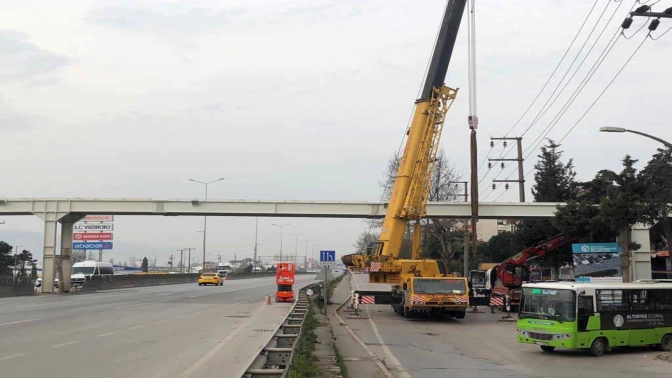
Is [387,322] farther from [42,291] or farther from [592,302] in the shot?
[42,291]

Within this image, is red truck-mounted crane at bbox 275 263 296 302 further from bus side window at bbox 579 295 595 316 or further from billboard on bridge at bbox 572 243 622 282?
bus side window at bbox 579 295 595 316

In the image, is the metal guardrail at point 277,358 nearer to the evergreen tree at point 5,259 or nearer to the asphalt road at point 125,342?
the asphalt road at point 125,342

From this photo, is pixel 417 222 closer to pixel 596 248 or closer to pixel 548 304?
pixel 596 248

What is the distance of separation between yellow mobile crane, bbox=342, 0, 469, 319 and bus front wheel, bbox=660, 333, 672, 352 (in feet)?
30.1

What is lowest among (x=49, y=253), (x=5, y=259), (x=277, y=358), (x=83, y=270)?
(x=277, y=358)

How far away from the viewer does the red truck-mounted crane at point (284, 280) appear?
121ft

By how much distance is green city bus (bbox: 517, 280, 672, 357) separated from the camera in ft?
56.2

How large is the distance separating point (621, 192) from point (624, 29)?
15660 millimetres

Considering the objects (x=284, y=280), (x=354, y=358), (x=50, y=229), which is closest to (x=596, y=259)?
(x=284, y=280)

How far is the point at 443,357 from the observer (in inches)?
639

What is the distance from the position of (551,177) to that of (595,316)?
3849cm

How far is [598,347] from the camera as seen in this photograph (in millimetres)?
17266

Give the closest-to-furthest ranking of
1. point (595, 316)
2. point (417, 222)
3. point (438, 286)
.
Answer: point (595, 316) < point (438, 286) < point (417, 222)

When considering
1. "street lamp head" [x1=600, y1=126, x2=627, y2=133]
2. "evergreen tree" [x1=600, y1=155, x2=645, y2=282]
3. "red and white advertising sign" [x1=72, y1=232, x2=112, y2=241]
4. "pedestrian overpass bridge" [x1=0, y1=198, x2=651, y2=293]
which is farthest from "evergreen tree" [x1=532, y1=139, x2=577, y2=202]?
"red and white advertising sign" [x1=72, y1=232, x2=112, y2=241]
